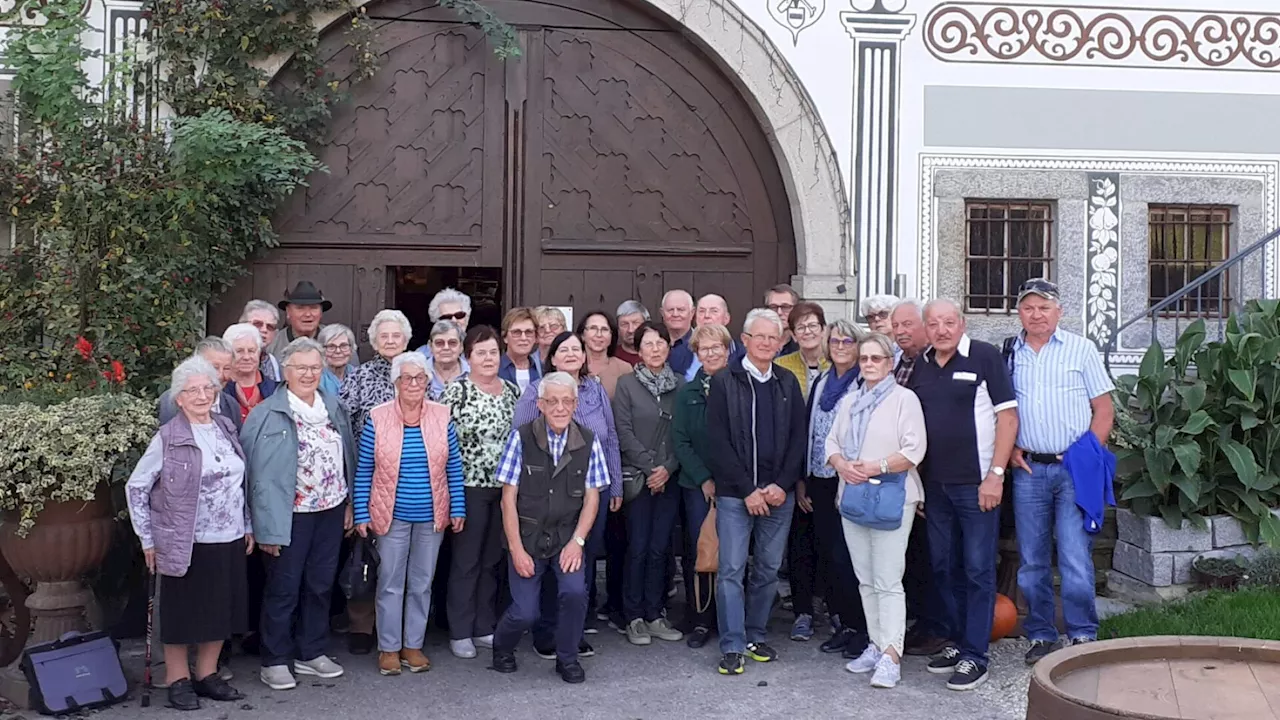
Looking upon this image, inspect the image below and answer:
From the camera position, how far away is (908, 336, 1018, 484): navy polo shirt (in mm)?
5664

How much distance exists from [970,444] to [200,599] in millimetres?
3324

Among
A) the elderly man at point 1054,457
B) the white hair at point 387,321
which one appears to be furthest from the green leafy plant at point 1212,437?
the white hair at point 387,321

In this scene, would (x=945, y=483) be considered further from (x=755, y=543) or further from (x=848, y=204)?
(x=848, y=204)

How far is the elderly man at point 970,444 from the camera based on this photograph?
5.66 m

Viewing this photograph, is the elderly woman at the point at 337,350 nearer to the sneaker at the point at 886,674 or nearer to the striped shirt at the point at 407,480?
the striped shirt at the point at 407,480

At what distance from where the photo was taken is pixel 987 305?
8.75m

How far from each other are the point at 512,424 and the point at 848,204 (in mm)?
3542

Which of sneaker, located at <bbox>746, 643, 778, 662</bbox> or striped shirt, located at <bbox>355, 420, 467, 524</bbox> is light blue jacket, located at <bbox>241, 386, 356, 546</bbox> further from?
sneaker, located at <bbox>746, 643, 778, 662</bbox>

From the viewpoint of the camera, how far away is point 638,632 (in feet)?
20.7

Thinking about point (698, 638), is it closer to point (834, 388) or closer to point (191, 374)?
point (834, 388)

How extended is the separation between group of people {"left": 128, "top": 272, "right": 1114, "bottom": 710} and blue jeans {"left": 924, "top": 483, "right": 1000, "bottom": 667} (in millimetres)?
13

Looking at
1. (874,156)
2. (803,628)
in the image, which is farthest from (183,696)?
(874,156)

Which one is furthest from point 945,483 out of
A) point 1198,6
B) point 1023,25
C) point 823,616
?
point 1198,6

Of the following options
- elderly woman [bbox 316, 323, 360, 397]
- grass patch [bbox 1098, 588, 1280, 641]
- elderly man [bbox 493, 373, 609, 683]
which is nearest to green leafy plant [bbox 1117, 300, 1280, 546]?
grass patch [bbox 1098, 588, 1280, 641]
